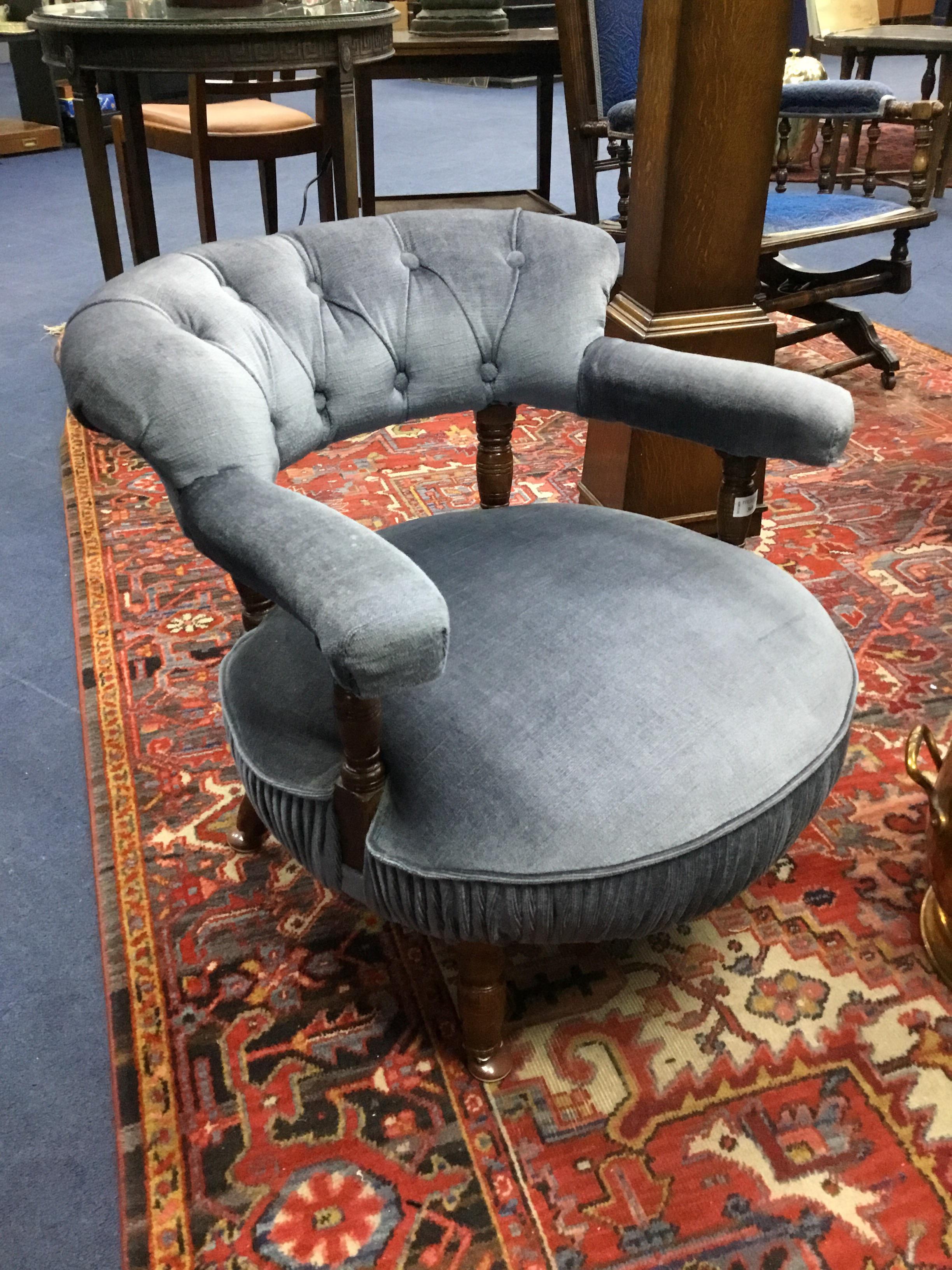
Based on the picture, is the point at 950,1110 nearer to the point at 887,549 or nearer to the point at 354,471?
the point at 887,549

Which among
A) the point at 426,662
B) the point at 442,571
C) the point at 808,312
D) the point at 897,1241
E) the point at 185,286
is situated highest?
the point at 185,286

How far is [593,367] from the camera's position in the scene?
1450 millimetres

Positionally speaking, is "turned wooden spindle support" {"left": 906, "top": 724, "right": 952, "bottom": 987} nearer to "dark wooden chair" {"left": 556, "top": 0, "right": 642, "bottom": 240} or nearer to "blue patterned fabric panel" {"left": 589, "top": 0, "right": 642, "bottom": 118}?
"dark wooden chair" {"left": 556, "top": 0, "right": 642, "bottom": 240}

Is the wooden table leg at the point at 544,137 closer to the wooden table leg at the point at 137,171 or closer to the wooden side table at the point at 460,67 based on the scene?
the wooden side table at the point at 460,67

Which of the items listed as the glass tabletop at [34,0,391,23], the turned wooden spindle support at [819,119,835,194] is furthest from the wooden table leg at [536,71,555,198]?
the glass tabletop at [34,0,391,23]

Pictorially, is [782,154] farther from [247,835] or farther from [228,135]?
[247,835]

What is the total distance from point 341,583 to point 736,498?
0.67 m

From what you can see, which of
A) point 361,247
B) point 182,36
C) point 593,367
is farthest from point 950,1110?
point 182,36

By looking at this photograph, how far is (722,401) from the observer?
1.31 metres

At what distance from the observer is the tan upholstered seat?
Result: 3.49 metres

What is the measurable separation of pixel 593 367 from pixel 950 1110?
1039mm

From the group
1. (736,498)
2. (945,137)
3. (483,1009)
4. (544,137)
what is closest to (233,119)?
(544,137)

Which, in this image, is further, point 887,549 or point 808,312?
point 808,312

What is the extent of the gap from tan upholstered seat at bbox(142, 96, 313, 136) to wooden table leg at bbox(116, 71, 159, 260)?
0.24 m
